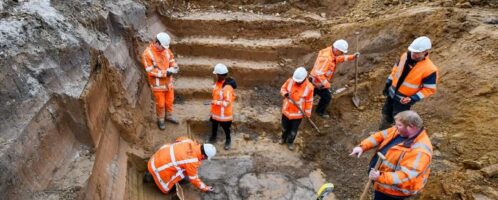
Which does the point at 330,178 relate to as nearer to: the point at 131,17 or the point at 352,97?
the point at 352,97

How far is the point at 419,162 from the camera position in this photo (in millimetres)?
3623

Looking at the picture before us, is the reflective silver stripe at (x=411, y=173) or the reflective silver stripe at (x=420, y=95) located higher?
the reflective silver stripe at (x=420, y=95)

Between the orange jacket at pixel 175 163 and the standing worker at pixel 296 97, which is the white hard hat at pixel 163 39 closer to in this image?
the orange jacket at pixel 175 163

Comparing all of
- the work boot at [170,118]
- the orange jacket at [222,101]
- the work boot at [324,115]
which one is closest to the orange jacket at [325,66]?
the work boot at [324,115]

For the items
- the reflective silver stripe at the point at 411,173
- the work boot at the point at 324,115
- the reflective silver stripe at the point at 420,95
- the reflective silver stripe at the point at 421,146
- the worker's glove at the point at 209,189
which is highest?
the reflective silver stripe at the point at 421,146

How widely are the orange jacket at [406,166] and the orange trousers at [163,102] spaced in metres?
3.93

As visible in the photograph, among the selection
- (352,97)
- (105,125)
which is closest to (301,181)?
(352,97)

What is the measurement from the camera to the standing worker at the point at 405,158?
3635 millimetres

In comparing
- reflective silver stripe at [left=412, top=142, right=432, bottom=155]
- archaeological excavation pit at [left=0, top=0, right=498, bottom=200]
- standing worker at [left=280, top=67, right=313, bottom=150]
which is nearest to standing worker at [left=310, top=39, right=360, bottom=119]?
archaeological excavation pit at [left=0, top=0, right=498, bottom=200]

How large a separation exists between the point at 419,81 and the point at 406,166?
1.99m

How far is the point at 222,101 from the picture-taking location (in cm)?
602

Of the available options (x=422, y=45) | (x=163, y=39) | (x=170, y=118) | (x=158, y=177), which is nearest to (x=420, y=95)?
(x=422, y=45)

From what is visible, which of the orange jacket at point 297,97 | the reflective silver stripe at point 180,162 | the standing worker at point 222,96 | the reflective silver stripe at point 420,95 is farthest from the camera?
the orange jacket at point 297,97

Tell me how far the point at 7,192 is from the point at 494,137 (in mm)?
5949
